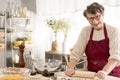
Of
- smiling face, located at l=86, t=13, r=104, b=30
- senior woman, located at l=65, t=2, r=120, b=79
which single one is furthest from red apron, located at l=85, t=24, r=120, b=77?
smiling face, located at l=86, t=13, r=104, b=30

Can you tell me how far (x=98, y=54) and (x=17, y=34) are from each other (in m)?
2.88

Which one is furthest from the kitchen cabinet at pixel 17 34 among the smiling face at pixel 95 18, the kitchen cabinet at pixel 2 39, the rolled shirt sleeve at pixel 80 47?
the smiling face at pixel 95 18

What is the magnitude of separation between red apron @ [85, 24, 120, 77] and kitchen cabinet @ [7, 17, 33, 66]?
2424 mm

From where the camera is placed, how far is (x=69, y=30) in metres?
4.34

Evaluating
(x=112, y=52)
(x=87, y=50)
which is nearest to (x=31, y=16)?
(x=87, y=50)

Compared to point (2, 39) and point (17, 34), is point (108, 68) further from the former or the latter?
point (17, 34)

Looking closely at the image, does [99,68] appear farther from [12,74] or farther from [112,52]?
[12,74]

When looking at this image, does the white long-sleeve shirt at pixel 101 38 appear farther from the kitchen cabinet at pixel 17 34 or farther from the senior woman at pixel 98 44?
the kitchen cabinet at pixel 17 34

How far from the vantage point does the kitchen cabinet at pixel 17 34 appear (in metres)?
4.62

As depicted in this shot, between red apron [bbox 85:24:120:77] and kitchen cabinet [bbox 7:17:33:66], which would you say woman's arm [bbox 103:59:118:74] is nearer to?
red apron [bbox 85:24:120:77]

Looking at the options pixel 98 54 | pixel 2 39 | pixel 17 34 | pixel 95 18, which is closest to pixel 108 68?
pixel 98 54

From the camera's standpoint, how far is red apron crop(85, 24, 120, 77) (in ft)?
7.52

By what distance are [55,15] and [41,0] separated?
0.45 meters

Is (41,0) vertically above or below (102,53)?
above
